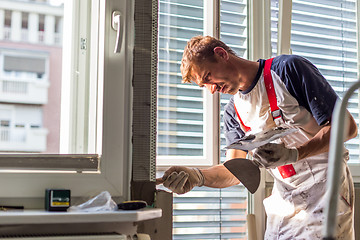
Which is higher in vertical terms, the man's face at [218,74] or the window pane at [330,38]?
the window pane at [330,38]

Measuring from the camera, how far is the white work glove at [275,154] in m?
1.51

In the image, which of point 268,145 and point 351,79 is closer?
point 268,145

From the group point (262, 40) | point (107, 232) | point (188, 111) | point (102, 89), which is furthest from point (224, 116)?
point (107, 232)

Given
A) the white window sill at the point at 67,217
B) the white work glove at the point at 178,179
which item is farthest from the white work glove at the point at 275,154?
the white window sill at the point at 67,217

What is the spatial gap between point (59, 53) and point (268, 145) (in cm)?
79

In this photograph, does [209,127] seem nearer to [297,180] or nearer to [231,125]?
[231,125]

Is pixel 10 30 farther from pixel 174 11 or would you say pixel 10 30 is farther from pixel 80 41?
pixel 174 11

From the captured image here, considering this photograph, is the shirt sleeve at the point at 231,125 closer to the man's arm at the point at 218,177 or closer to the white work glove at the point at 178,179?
the man's arm at the point at 218,177

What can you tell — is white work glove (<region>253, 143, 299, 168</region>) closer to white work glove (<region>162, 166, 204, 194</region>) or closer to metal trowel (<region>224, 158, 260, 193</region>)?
metal trowel (<region>224, 158, 260, 193</region>)

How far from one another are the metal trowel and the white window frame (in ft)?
1.33

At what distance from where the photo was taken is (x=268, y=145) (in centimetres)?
153

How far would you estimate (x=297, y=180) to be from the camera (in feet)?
5.44

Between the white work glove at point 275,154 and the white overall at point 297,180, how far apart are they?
0.13 meters

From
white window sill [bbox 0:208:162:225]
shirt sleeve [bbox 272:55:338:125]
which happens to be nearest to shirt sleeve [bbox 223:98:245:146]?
shirt sleeve [bbox 272:55:338:125]
